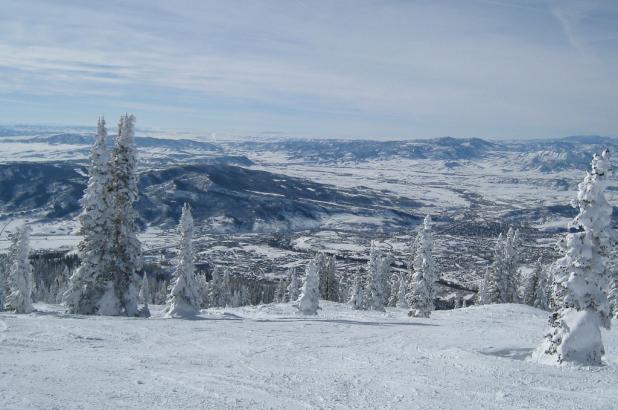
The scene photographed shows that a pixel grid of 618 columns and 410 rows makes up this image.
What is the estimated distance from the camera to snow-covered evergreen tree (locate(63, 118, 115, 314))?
3347 centimetres

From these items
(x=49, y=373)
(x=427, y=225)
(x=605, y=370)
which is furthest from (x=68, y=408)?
(x=427, y=225)

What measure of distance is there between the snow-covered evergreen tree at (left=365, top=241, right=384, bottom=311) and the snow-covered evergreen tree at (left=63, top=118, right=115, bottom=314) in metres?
39.4

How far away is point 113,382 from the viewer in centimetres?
1455

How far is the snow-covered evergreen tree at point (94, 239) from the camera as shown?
33469 mm

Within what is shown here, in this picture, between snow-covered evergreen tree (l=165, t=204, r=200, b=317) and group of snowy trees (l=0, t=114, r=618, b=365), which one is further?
snow-covered evergreen tree (l=165, t=204, r=200, b=317)

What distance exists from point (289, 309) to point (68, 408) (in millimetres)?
46565

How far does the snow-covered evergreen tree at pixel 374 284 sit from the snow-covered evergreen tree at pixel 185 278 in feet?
104

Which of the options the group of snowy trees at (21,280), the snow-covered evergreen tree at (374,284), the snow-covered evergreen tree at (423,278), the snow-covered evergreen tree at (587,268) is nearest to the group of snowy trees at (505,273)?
the snow-covered evergreen tree at (374,284)

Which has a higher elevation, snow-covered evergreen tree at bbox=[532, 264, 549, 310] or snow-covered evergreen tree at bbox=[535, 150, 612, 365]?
snow-covered evergreen tree at bbox=[535, 150, 612, 365]

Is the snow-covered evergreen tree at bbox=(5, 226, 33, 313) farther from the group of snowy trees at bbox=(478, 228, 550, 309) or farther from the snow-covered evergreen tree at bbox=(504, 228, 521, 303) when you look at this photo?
the snow-covered evergreen tree at bbox=(504, 228, 521, 303)

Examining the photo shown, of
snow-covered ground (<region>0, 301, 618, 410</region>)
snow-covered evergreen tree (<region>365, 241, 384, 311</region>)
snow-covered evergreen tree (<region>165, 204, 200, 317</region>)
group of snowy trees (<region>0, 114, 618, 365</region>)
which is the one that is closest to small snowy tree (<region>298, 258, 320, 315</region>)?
group of snowy trees (<region>0, 114, 618, 365</region>)

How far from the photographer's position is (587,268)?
20.6 m

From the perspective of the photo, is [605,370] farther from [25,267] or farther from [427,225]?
[25,267]

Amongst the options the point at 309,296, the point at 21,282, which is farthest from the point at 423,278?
the point at 21,282
